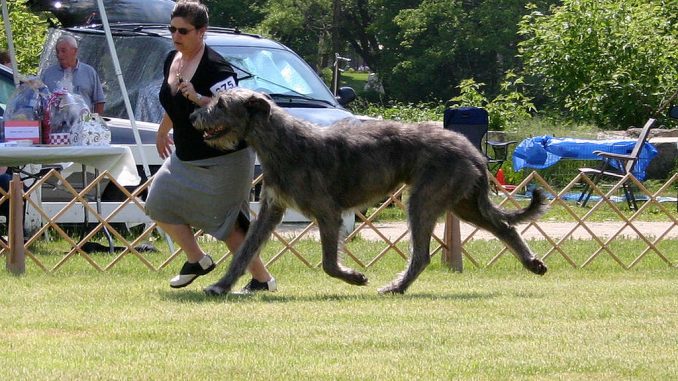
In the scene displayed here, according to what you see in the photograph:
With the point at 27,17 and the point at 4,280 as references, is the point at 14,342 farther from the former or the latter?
the point at 27,17

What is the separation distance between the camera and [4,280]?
8.62 meters

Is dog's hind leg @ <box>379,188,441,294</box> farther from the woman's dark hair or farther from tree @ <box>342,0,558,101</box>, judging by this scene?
tree @ <box>342,0,558,101</box>

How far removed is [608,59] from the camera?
66.2ft

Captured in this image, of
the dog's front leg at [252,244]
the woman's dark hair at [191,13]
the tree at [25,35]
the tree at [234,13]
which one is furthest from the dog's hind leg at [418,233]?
the tree at [234,13]

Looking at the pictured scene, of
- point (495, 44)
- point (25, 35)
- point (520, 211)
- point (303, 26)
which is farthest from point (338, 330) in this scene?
point (303, 26)

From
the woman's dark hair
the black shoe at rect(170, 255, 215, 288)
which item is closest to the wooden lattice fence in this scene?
the black shoe at rect(170, 255, 215, 288)

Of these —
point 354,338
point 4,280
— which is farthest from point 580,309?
point 4,280

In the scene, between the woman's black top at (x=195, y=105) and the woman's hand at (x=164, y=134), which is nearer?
the woman's black top at (x=195, y=105)

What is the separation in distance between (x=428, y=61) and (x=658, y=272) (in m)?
33.1

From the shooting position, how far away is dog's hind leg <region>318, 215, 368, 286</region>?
7.77m

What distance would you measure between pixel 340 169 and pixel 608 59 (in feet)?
43.4

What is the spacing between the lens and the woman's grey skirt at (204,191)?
7621mm

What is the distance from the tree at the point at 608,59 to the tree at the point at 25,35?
26.0 feet

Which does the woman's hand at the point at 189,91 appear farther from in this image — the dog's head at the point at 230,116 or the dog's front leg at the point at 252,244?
the dog's front leg at the point at 252,244
